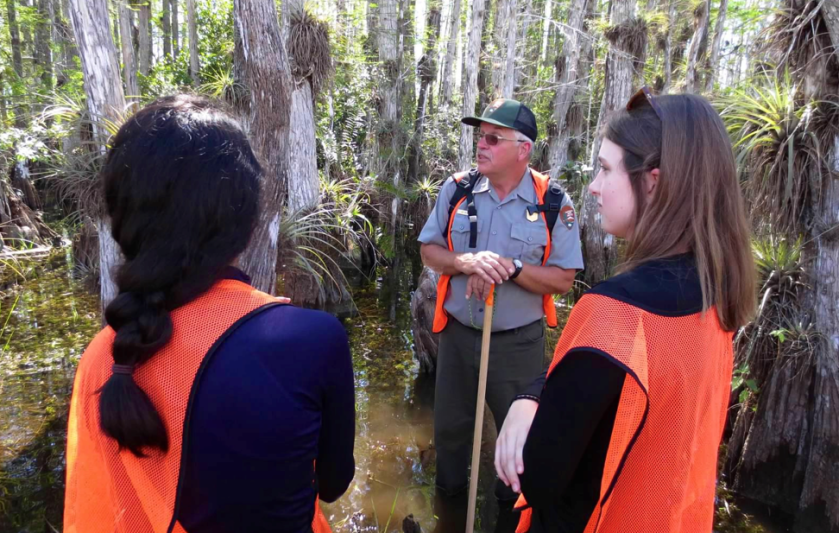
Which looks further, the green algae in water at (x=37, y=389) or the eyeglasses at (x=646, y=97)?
the green algae in water at (x=37, y=389)

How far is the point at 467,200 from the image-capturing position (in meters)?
3.11

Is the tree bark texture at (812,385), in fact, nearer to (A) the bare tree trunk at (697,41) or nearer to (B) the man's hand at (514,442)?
(B) the man's hand at (514,442)

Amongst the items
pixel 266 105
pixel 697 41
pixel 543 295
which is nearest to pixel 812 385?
pixel 543 295

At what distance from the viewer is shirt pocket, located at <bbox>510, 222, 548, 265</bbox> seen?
116 inches

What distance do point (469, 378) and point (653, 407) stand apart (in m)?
2.06

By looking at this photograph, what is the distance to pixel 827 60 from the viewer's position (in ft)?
10.5

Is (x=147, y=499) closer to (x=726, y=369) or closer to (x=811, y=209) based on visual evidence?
(x=726, y=369)

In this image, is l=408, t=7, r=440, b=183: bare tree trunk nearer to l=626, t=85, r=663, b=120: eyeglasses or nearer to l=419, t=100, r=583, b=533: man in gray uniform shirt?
l=419, t=100, r=583, b=533: man in gray uniform shirt

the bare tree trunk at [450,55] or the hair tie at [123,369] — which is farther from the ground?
the bare tree trunk at [450,55]

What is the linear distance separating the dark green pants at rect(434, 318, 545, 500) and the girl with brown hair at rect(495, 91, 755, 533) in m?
1.71

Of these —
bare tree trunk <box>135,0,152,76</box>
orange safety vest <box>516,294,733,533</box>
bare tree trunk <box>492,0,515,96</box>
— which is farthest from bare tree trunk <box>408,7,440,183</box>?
orange safety vest <box>516,294,733,533</box>

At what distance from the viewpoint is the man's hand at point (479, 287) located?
270 centimetres

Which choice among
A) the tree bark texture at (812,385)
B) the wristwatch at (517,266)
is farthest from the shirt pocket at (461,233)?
the tree bark texture at (812,385)

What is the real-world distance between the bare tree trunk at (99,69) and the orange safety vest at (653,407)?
11.2 feet
